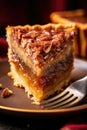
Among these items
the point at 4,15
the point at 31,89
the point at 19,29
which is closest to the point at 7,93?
the point at 31,89

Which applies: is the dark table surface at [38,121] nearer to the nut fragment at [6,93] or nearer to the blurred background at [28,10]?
the nut fragment at [6,93]

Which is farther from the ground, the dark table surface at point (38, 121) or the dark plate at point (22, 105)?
the dark plate at point (22, 105)

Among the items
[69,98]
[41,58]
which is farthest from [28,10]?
[69,98]

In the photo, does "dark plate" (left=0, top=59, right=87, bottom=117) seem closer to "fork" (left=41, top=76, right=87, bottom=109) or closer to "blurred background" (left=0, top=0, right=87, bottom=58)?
"fork" (left=41, top=76, right=87, bottom=109)

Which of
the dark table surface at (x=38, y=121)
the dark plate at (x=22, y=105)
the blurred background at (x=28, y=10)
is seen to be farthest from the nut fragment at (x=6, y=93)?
the blurred background at (x=28, y=10)

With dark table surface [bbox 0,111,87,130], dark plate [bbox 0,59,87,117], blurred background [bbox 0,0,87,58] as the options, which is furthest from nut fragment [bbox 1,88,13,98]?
blurred background [bbox 0,0,87,58]

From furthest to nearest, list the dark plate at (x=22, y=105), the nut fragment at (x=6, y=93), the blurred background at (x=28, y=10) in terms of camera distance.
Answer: the blurred background at (x=28, y=10) → the nut fragment at (x=6, y=93) → the dark plate at (x=22, y=105)

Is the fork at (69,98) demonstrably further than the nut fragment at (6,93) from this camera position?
No
